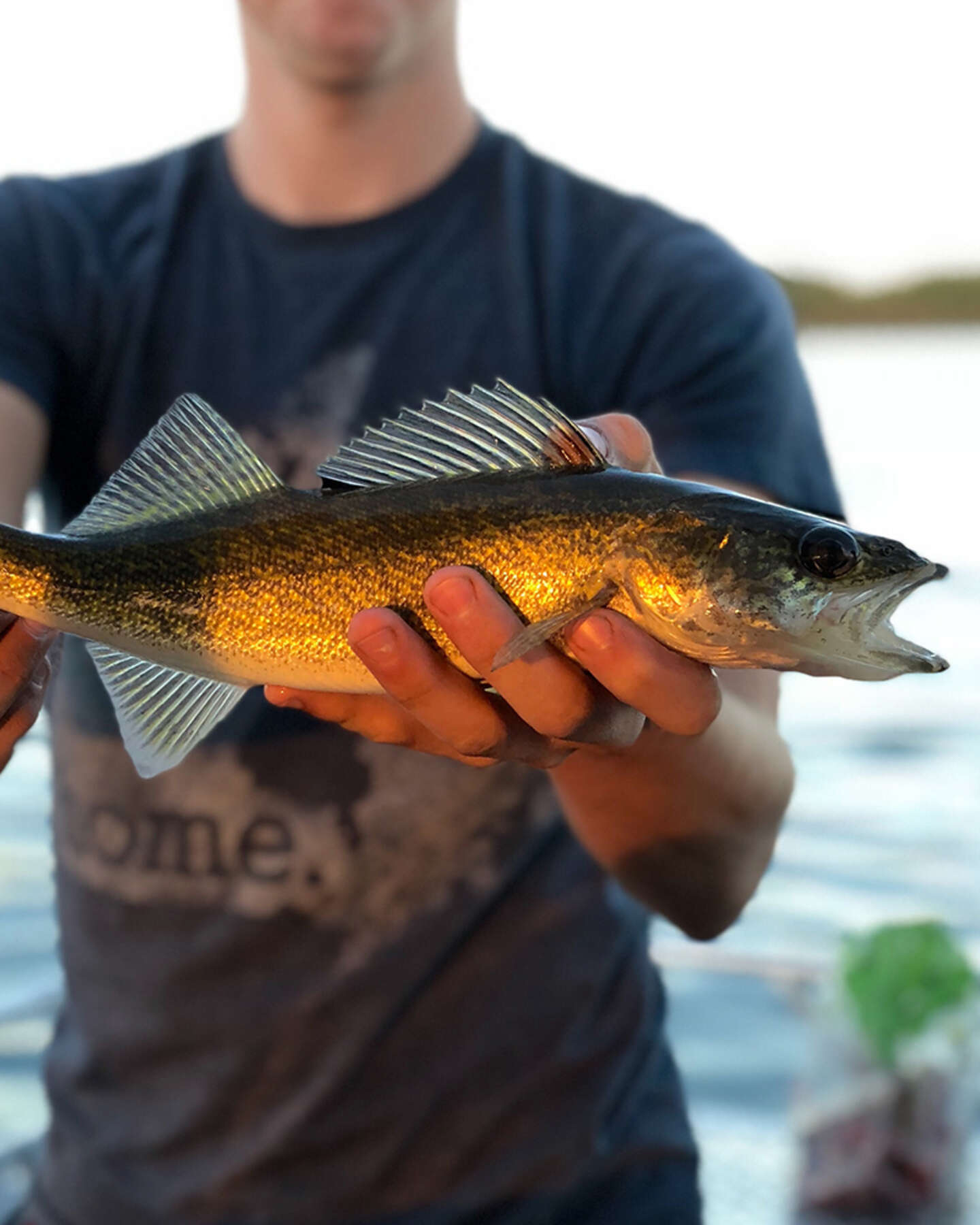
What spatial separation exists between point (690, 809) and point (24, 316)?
6.12 ft

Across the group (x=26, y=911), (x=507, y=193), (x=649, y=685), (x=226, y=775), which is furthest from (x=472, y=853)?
(x=26, y=911)

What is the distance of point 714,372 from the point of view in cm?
308

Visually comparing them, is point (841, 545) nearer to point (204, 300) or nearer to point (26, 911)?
point (204, 300)

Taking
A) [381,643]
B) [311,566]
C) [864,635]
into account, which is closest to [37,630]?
[311,566]

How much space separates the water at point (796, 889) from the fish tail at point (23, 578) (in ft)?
7.75

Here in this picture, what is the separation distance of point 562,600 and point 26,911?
18.3 feet

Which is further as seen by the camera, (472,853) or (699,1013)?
(699,1013)

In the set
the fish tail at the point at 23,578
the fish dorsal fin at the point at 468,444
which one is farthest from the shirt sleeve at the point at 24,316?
the fish dorsal fin at the point at 468,444

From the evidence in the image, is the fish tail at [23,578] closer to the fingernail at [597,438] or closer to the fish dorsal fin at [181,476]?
the fish dorsal fin at [181,476]

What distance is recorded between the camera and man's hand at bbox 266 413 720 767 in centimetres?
213

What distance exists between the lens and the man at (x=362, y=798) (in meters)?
3.04

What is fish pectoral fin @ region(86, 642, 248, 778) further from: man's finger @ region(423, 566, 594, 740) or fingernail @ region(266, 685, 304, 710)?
man's finger @ region(423, 566, 594, 740)

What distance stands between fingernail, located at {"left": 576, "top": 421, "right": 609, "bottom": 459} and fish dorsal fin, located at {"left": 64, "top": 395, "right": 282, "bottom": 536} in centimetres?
55

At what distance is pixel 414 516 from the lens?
7.39 ft
